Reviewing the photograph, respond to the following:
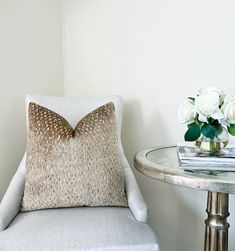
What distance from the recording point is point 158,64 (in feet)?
5.70

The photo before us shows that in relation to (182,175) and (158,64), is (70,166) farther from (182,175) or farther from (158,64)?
(158,64)

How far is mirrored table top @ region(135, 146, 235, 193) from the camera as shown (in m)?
0.94

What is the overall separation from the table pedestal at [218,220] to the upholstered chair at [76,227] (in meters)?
0.24

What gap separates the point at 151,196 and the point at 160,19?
1.03m

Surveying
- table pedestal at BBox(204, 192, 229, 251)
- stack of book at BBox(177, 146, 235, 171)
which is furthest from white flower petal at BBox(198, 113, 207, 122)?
table pedestal at BBox(204, 192, 229, 251)

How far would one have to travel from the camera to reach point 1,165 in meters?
1.75

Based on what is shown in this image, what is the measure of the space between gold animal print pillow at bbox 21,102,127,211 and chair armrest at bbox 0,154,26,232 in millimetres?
41

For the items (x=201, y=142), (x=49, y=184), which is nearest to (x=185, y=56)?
(x=201, y=142)

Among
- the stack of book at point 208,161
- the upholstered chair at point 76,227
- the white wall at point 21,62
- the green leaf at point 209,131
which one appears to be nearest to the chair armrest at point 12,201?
the upholstered chair at point 76,227

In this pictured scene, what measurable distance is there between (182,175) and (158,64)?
887mm

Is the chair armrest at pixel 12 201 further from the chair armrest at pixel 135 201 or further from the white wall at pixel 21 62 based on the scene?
the chair armrest at pixel 135 201

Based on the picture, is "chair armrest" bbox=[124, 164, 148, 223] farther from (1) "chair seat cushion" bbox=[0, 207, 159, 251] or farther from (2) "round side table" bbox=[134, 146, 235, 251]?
(2) "round side table" bbox=[134, 146, 235, 251]

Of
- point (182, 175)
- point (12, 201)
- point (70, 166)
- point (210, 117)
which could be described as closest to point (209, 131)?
point (210, 117)

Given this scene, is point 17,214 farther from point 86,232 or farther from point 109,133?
point 109,133
